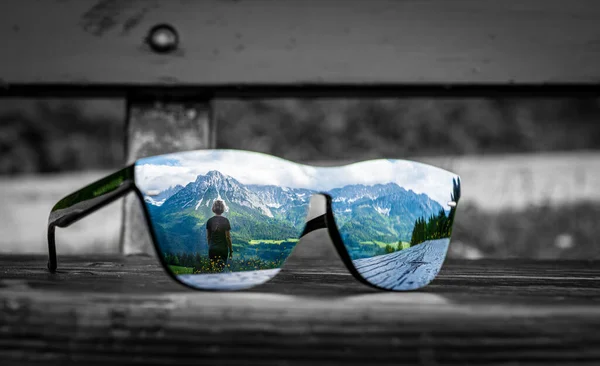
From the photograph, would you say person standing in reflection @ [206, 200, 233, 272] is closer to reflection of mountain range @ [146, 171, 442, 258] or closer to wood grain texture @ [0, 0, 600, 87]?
reflection of mountain range @ [146, 171, 442, 258]

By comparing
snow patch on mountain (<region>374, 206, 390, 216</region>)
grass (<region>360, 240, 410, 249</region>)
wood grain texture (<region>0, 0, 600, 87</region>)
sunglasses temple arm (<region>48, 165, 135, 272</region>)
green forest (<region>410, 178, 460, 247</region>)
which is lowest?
grass (<region>360, 240, 410, 249</region>)

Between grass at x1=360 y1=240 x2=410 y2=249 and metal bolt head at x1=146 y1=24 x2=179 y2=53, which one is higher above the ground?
metal bolt head at x1=146 y1=24 x2=179 y2=53

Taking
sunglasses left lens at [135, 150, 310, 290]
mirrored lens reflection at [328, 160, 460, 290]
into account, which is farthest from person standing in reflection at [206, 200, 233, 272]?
mirrored lens reflection at [328, 160, 460, 290]

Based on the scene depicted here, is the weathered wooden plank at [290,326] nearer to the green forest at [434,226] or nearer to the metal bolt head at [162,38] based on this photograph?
the green forest at [434,226]

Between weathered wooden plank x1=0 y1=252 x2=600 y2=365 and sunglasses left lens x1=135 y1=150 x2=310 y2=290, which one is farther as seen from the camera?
sunglasses left lens x1=135 y1=150 x2=310 y2=290

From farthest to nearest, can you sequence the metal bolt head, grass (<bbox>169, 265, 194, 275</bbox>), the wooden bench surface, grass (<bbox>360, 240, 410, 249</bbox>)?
the metal bolt head
grass (<bbox>360, 240, 410, 249</bbox>)
grass (<bbox>169, 265, 194, 275</bbox>)
the wooden bench surface

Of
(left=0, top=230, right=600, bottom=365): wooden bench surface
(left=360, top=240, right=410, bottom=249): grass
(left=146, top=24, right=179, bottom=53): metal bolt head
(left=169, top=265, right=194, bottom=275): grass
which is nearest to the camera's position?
(left=0, top=230, right=600, bottom=365): wooden bench surface

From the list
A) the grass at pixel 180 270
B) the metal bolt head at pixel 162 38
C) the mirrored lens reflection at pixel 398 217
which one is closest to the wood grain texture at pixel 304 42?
the metal bolt head at pixel 162 38
